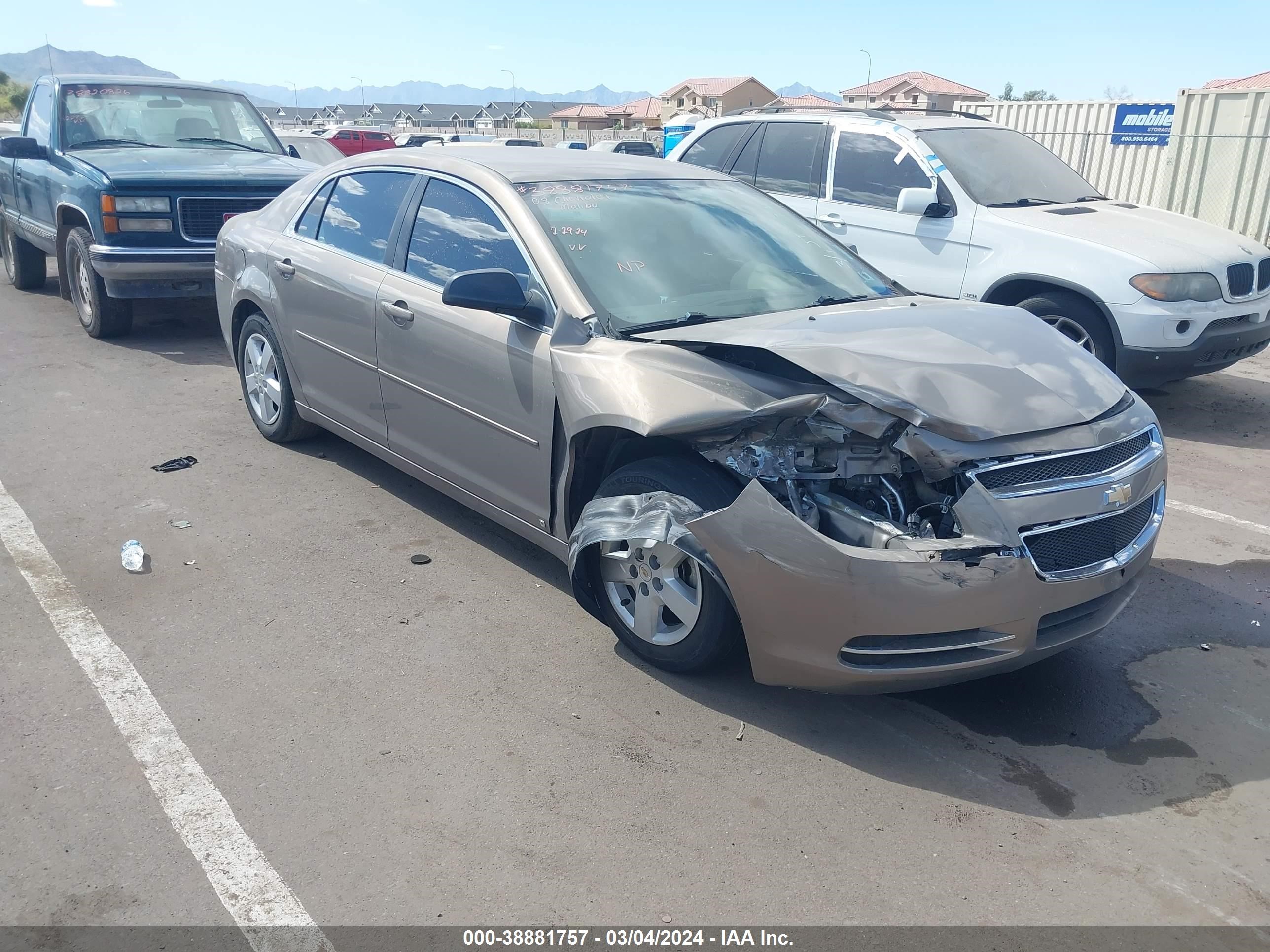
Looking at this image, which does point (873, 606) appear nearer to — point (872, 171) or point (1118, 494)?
point (1118, 494)

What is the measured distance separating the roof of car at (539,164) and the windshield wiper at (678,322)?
3.22 feet

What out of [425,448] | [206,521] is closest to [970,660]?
Result: [425,448]

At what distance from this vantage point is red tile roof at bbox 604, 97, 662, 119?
78562mm


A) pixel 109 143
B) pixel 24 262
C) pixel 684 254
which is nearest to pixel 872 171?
pixel 684 254

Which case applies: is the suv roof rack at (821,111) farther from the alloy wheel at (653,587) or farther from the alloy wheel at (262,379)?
the alloy wheel at (653,587)

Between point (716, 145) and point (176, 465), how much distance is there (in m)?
5.26

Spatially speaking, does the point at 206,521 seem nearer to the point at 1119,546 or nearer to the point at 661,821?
the point at 661,821

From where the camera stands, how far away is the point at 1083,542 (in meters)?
3.35

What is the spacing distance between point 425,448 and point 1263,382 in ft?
22.8

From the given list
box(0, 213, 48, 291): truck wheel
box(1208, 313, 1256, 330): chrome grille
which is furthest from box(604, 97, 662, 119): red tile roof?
box(1208, 313, 1256, 330): chrome grille

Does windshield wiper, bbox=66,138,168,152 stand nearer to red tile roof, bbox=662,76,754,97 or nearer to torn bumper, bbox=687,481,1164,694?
torn bumper, bbox=687,481,1164,694

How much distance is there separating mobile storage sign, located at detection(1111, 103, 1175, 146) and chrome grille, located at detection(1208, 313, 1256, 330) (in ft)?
36.4

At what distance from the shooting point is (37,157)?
9.20 meters

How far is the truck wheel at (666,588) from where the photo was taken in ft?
11.5
